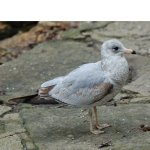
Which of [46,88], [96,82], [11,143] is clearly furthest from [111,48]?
[11,143]

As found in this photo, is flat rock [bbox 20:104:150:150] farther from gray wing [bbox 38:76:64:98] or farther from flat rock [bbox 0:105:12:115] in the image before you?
gray wing [bbox 38:76:64:98]

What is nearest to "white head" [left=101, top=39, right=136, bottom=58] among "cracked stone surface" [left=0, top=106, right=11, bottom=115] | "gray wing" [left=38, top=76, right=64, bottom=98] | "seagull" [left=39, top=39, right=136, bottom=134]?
"seagull" [left=39, top=39, right=136, bottom=134]

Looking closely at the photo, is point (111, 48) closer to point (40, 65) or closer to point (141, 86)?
point (141, 86)

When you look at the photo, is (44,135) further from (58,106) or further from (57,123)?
(58,106)

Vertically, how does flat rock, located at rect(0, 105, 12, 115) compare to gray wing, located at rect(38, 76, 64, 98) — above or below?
below

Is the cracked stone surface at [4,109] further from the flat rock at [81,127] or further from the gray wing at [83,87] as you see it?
the gray wing at [83,87]

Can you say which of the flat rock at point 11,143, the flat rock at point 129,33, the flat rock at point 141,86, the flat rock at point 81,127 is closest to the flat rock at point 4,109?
the flat rock at point 81,127
